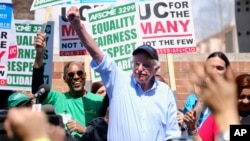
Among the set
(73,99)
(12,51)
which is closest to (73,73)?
(73,99)

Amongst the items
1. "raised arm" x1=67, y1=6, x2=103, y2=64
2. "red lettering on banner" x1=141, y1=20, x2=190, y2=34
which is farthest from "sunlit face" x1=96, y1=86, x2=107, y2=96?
"raised arm" x1=67, y1=6, x2=103, y2=64

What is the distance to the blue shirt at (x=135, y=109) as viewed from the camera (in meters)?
5.01

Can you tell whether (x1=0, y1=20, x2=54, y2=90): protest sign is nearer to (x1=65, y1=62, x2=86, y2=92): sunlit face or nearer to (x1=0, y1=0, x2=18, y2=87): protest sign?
(x1=0, y1=0, x2=18, y2=87): protest sign

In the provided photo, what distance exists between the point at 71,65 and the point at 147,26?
1.21m

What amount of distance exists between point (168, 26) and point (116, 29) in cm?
54

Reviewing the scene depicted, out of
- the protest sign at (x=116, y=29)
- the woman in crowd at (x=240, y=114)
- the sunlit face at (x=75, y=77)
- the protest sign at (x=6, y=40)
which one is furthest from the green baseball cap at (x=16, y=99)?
the woman in crowd at (x=240, y=114)

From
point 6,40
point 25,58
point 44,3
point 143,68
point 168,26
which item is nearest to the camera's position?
point 143,68

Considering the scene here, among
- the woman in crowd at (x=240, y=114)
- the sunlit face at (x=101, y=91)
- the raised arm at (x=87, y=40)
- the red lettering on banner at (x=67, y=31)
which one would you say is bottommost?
the woman in crowd at (x=240, y=114)

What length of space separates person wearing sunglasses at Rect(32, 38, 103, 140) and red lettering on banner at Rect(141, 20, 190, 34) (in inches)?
46.3

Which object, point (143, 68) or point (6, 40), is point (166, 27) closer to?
point (6, 40)

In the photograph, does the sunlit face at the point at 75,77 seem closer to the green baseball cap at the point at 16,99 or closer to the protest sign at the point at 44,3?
the green baseball cap at the point at 16,99

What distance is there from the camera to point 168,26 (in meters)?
7.28

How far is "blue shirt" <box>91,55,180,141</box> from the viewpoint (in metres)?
5.01

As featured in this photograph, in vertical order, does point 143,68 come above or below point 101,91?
above
